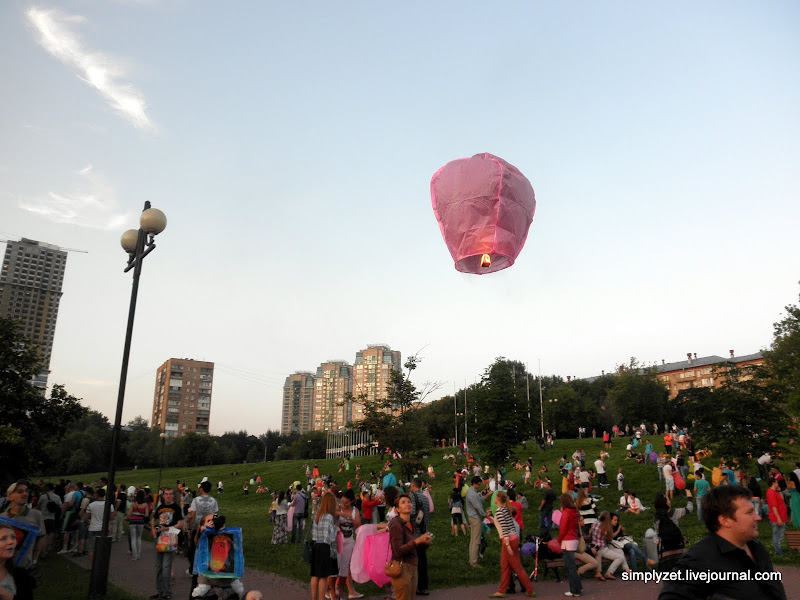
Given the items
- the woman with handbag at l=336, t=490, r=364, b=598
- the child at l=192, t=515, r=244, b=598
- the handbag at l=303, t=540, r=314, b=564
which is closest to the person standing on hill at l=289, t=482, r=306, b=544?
the woman with handbag at l=336, t=490, r=364, b=598

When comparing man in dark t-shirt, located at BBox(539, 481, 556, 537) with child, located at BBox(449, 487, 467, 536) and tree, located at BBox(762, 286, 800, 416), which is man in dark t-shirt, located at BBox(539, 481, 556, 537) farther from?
tree, located at BBox(762, 286, 800, 416)

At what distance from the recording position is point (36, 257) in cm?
14262

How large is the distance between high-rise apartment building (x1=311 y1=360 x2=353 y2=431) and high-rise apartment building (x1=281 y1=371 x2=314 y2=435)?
399cm

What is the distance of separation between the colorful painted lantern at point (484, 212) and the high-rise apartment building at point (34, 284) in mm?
142878

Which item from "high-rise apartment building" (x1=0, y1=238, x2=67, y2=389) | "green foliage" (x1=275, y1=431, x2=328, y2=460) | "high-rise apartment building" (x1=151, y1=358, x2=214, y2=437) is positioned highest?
"high-rise apartment building" (x1=0, y1=238, x2=67, y2=389)

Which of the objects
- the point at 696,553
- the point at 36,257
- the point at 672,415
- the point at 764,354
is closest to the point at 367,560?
the point at 696,553

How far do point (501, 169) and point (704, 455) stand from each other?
24.3 metres

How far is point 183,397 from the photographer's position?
131 metres

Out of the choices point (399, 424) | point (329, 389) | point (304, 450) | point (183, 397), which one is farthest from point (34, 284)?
point (399, 424)

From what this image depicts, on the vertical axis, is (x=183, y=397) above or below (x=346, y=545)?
above

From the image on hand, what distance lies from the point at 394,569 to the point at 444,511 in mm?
16398

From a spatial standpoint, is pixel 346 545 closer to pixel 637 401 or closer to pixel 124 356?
pixel 124 356

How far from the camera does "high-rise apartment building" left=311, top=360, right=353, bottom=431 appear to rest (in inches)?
5960

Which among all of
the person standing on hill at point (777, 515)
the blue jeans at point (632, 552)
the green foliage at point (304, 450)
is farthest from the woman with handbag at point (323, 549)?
the green foliage at point (304, 450)
